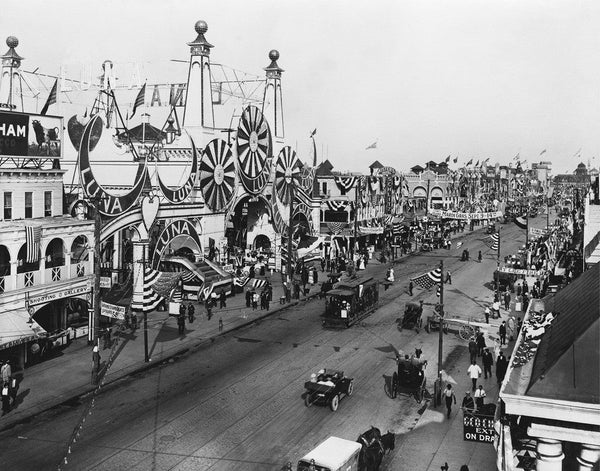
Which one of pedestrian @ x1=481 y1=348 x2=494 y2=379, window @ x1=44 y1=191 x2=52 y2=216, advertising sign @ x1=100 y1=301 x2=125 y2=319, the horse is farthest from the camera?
window @ x1=44 y1=191 x2=52 y2=216

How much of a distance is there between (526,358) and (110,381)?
1907cm

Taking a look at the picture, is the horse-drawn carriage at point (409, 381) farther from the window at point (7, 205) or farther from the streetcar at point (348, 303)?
the window at point (7, 205)

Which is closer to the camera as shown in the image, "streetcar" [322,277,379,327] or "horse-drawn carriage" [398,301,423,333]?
"streetcar" [322,277,379,327]

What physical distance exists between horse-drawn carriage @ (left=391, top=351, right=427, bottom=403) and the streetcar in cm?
1060

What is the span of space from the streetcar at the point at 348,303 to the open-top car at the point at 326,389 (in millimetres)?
11038

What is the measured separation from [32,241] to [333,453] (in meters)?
18.6

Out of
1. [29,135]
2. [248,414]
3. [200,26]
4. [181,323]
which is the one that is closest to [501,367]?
[248,414]

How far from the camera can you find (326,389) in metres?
22.4

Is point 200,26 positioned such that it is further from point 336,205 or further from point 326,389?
point 326,389

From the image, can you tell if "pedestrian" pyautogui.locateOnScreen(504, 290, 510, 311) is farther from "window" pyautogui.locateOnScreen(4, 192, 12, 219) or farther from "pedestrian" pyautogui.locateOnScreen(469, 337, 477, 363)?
"window" pyautogui.locateOnScreen(4, 192, 12, 219)

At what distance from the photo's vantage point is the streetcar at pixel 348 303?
34.7 metres

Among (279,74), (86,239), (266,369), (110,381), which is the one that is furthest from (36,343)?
(279,74)

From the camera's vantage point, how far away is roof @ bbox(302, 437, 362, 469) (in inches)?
612

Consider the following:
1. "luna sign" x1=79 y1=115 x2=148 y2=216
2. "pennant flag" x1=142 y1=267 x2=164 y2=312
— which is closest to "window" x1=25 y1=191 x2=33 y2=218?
"luna sign" x1=79 y1=115 x2=148 y2=216
